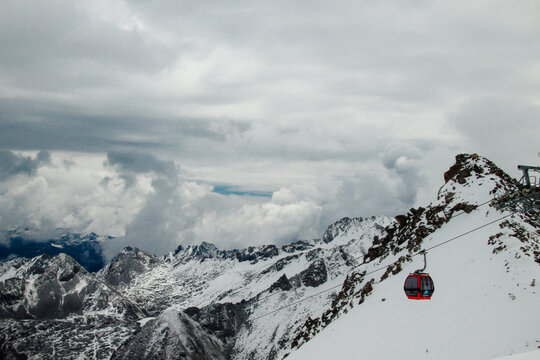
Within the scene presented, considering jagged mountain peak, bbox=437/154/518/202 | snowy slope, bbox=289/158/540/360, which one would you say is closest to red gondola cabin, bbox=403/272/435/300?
A: snowy slope, bbox=289/158/540/360

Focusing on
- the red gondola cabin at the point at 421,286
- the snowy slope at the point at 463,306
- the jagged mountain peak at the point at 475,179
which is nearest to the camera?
the snowy slope at the point at 463,306

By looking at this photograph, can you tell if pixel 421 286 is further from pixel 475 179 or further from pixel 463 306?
pixel 475 179

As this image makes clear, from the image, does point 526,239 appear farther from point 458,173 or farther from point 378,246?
point 378,246

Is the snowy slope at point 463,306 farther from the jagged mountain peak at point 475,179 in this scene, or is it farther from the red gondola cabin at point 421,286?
the red gondola cabin at point 421,286

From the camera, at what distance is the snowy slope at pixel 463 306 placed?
1457 inches

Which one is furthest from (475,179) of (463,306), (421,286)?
(421,286)

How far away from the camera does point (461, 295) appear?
45312 millimetres

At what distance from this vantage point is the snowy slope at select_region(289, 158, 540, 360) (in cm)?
3700

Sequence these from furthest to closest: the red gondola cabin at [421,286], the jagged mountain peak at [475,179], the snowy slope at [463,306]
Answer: the jagged mountain peak at [475,179] < the red gondola cabin at [421,286] < the snowy slope at [463,306]

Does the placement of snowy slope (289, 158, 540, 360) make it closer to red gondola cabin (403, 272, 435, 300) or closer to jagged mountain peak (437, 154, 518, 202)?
jagged mountain peak (437, 154, 518, 202)

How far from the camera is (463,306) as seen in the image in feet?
142

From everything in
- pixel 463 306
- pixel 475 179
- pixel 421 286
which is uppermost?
pixel 475 179

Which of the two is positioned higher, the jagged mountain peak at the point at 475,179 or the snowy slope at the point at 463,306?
the jagged mountain peak at the point at 475,179

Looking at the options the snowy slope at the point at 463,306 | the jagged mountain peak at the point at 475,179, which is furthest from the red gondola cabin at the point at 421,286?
the jagged mountain peak at the point at 475,179
